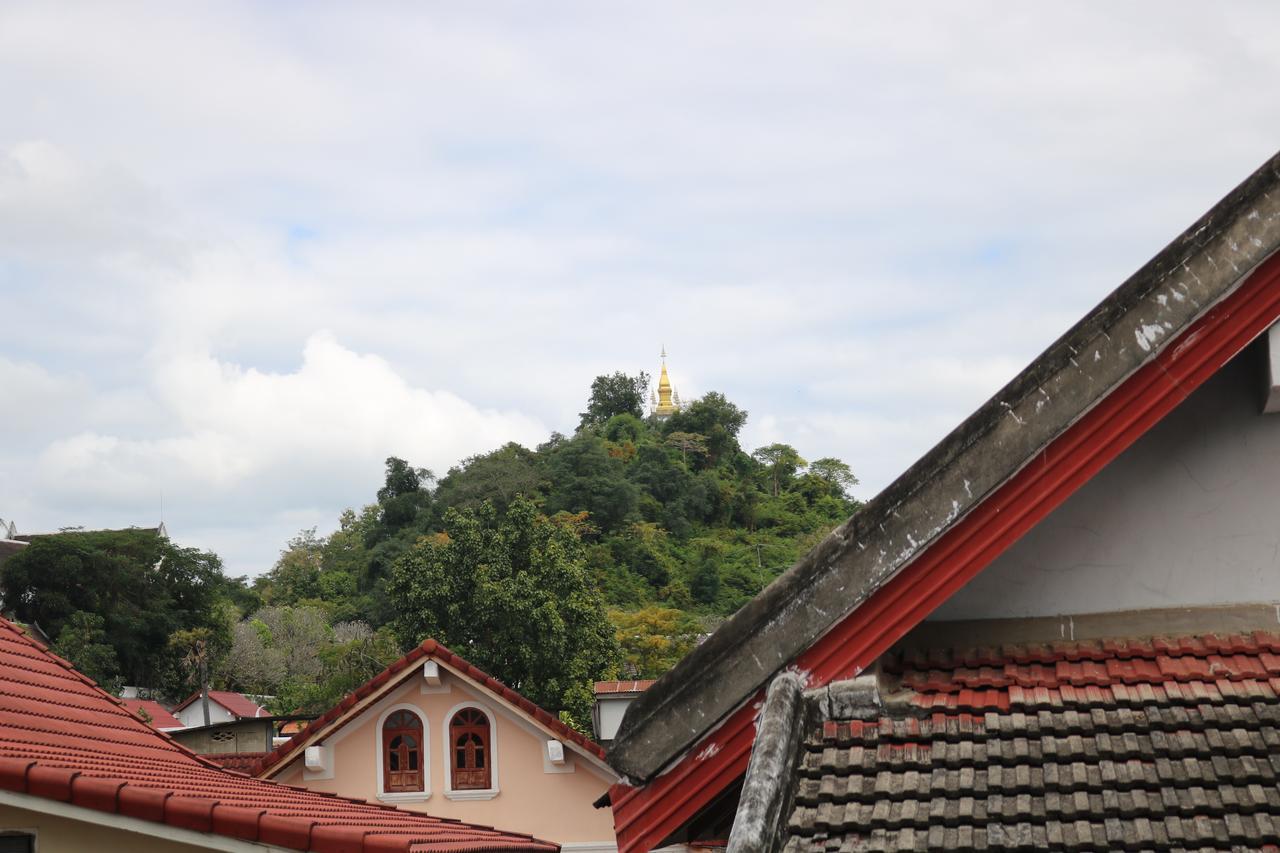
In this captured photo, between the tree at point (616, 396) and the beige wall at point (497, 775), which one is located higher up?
the tree at point (616, 396)

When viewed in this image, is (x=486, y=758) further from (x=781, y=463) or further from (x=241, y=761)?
(x=781, y=463)

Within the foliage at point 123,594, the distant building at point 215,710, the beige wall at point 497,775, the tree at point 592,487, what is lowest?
the beige wall at point 497,775

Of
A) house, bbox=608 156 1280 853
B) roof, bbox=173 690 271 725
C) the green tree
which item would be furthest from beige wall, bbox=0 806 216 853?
the green tree

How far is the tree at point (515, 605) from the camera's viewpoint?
40.3 m

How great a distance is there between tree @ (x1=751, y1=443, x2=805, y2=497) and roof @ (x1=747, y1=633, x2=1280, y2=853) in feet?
292

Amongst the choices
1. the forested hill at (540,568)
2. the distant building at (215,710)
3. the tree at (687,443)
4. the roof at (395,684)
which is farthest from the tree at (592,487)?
the roof at (395,684)

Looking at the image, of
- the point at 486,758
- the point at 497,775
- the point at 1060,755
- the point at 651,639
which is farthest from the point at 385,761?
the point at 651,639

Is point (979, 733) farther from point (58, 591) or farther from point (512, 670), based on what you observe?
point (58, 591)

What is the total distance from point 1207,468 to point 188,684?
64.2 m

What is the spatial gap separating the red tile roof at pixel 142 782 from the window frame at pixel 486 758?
963cm

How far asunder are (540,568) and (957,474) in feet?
130

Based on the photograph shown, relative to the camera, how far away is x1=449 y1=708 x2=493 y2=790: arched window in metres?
22.4

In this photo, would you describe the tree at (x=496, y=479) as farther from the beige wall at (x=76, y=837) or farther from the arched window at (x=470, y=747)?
the beige wall at (x=76, y=837)

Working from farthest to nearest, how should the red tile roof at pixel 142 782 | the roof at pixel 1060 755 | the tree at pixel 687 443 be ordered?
the tree at pixel 687 443, the red tile roof at pixel 142 782, the roof at pixel 1060 755
